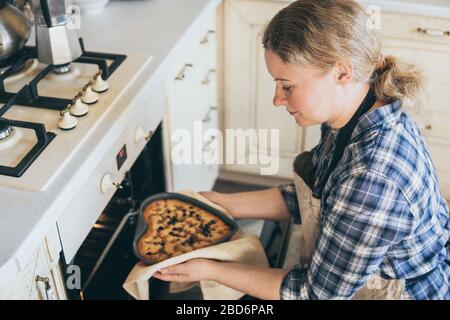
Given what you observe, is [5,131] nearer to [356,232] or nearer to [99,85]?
[99,85]

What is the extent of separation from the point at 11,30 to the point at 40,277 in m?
0.58

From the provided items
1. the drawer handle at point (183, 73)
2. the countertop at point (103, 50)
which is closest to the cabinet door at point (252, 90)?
the countertop at point (103, 50)

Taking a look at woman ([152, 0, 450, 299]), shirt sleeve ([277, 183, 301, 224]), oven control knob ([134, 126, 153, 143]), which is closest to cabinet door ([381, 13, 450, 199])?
shirt sleeve ([277, 183, 301, 224])

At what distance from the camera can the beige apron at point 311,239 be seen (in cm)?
125

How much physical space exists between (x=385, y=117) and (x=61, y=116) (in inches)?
26.0

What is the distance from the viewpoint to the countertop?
3.20 feet

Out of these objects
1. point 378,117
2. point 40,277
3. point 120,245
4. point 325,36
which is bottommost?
point 120,245

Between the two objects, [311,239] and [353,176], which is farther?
[311,239]

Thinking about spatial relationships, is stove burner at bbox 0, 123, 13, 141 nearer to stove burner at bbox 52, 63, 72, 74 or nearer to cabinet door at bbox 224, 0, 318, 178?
stove burner at bbox 52, 63, 72, 74

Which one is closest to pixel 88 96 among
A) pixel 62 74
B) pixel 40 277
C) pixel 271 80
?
pixel 62 74

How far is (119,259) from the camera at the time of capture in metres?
1.50

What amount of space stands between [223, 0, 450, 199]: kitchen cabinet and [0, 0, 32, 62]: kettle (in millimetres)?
744

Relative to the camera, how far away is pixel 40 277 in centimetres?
109

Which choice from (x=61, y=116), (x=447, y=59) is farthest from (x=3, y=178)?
(x=447, y=59)
